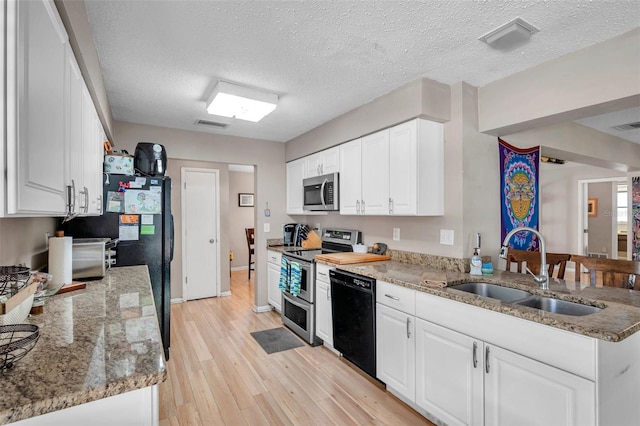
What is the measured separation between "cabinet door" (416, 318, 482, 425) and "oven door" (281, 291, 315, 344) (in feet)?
4.55

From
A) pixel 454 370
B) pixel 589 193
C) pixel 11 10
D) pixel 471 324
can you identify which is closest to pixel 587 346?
pixel 471 324

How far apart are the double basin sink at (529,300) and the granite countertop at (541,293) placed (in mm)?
32

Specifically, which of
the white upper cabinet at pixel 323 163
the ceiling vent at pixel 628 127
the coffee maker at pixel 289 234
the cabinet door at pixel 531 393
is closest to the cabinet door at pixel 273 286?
the coffee maker at pixel 289 234

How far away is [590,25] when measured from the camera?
5.93 feet

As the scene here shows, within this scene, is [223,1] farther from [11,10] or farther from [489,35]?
[489,35]

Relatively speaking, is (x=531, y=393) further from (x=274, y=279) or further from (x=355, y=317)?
(x=274, y=279)

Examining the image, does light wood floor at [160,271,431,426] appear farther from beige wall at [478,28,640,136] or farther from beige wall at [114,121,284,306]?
beige wall at [478,28,640,136]

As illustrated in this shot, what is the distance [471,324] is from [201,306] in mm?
3874

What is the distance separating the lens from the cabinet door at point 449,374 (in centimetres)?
178

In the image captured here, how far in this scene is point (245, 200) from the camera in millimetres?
7348

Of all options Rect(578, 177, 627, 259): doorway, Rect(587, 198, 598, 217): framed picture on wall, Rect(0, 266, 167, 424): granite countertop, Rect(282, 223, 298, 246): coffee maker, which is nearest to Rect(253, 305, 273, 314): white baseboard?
Rect(282, 223, 298, 246): coffee maker

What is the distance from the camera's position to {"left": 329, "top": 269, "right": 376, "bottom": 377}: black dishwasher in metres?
2.52

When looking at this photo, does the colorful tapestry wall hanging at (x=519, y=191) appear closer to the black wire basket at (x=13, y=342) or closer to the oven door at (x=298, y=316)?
the oven door at (x=298, y=316)

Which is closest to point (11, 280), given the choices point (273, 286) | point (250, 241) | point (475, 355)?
point (475, 355)
